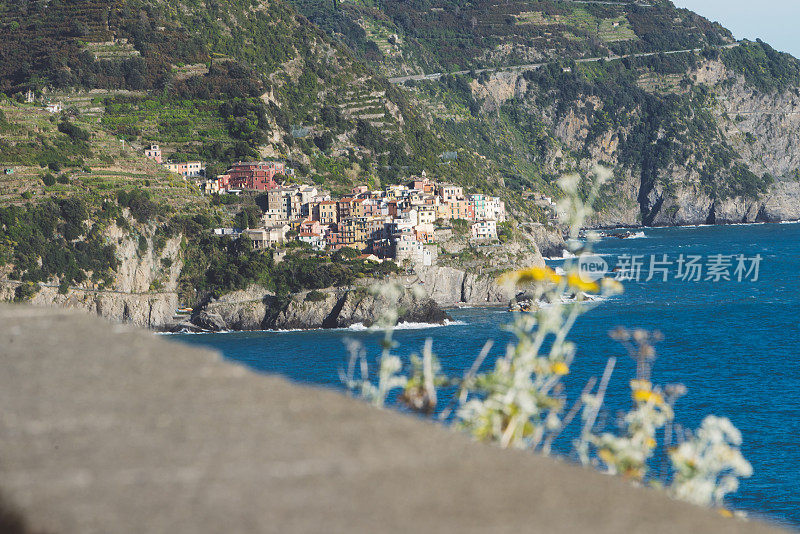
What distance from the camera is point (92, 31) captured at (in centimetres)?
9356

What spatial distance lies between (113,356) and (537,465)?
7.52ft

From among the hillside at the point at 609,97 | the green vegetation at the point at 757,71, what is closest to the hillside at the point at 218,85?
the hillside at the point at 609,97

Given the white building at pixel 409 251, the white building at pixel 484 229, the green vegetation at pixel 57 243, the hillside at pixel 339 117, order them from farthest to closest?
the white building at pixel 484 229, the white building at pixel 409 251, the hillside at pixel 339 117, the green vegetation at pixel 57 243

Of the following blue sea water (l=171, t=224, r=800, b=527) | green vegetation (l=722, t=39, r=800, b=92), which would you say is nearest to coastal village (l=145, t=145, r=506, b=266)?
blue sea water (l=171, t=224, r=800, b=527)

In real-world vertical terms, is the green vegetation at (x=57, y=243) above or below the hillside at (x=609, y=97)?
below

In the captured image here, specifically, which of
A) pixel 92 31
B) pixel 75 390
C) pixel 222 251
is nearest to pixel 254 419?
pixel 75 390

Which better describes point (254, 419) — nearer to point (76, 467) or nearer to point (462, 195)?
point (76, 467)

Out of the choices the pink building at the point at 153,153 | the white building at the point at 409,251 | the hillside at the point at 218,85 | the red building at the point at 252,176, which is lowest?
the white building at the point at 409,251

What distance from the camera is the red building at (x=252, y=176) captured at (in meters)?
78.9

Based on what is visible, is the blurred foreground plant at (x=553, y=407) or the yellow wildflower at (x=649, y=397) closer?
the blurred foreground plant at (x=553, y=407)

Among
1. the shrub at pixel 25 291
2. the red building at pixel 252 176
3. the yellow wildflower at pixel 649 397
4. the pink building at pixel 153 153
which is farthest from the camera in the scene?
the red building at pixel 252 176

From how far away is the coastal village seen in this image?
72.6 meters

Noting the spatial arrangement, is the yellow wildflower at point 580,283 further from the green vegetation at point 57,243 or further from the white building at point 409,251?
the white building at point 409,251

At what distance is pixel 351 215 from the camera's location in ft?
252
